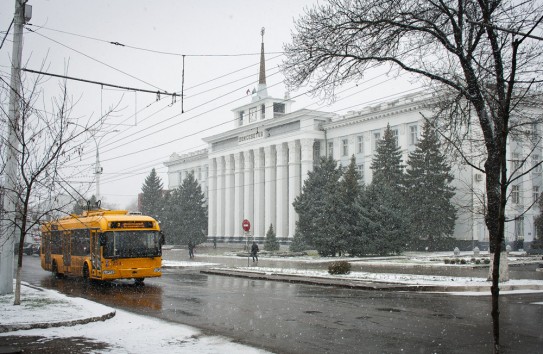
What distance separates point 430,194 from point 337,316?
116 feet

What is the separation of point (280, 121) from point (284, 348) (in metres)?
57.1

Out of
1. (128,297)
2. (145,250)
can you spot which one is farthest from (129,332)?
(145,250)

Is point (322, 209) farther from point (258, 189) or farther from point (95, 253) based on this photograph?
point (258, 189)

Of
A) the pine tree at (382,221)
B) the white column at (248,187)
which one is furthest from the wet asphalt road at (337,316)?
the white column at (248,187)

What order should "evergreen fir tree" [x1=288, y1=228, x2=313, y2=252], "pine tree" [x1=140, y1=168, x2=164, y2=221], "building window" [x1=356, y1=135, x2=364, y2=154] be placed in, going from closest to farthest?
1. "evergreen fir tree" [x1=288, y1=228, x2=313, y2=252]
2. "building window" [x1=356, y1=135, x2=364, y2=154]
3. "pine tree" [x1=140, y1=168, x2=164, y2=221]

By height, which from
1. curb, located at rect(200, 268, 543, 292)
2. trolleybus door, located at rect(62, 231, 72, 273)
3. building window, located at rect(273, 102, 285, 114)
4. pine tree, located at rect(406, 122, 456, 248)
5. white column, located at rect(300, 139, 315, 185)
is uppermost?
building window, located at rect(273, 102, 285, 114)

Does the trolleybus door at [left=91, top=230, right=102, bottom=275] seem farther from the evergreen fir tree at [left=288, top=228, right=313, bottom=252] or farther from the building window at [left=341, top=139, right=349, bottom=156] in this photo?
the building window at [left=341, top=139, right=349, bottom=156]

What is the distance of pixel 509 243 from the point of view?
4788cm

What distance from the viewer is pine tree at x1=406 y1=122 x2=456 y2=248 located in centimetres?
4594

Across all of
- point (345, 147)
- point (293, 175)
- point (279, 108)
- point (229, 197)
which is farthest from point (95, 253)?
point (229, 197)

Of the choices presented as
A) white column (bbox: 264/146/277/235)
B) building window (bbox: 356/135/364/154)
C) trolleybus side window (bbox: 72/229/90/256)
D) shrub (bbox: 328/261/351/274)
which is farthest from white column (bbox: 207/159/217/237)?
shrub (bbox: 328/261/351/274)

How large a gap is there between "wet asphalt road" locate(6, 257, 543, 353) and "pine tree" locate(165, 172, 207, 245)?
56.8 meters

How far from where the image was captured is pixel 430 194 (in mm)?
46062

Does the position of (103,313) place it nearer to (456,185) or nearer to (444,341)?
(444,341)
